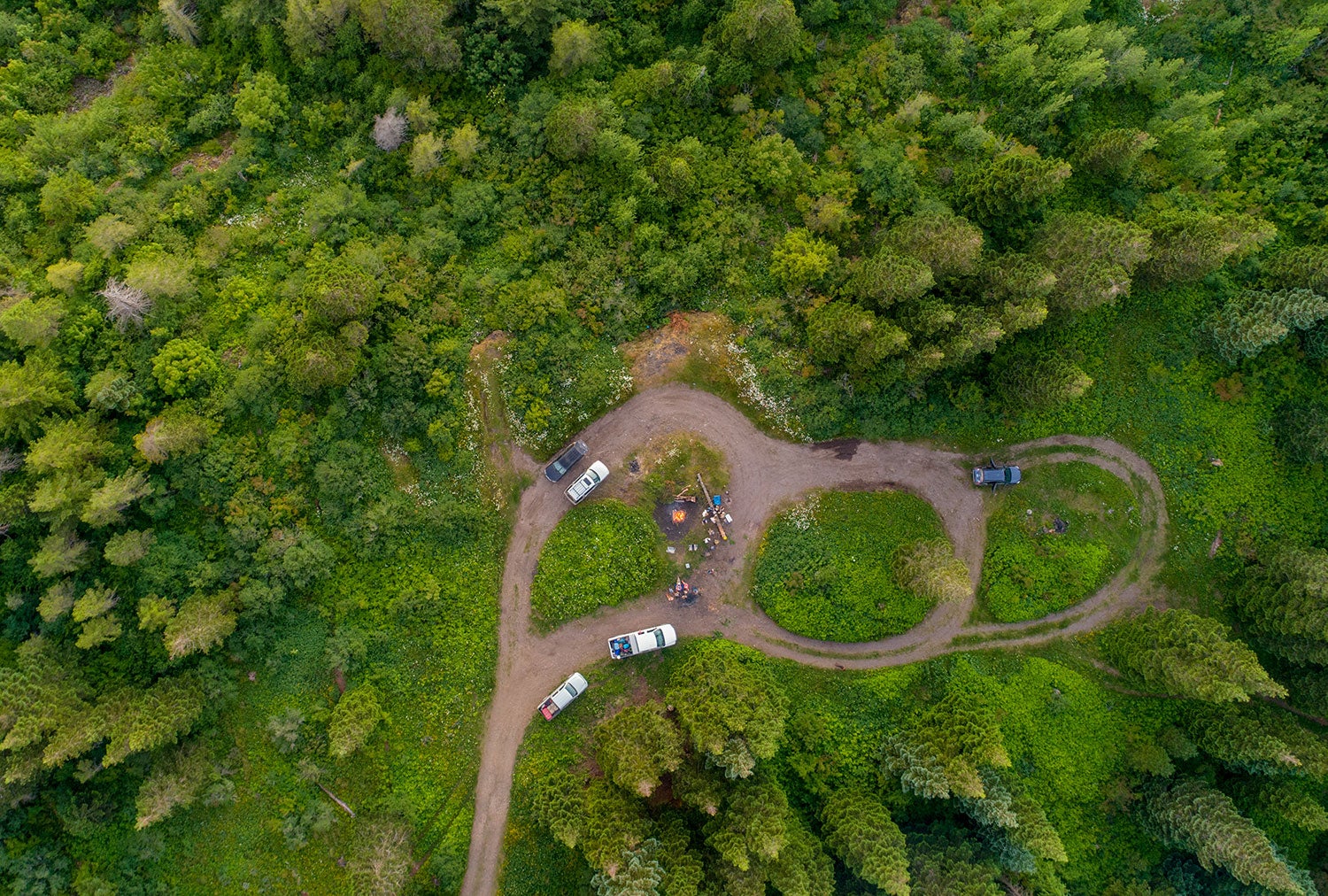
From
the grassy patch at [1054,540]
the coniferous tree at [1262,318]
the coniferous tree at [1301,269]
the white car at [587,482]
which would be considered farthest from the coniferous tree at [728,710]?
the coniferous tree at [1301,269]

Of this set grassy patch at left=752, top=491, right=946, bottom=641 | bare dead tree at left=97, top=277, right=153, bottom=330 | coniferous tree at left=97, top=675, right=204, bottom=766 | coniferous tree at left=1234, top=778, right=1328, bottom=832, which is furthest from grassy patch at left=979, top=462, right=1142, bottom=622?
bare dead tree at left=97, top=277, right=153, bottom=330

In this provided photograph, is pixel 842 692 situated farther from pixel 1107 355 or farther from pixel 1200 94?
pixel 1200 94

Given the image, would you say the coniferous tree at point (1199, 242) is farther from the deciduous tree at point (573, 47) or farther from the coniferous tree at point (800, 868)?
the coniferous tree at point (800, 868)

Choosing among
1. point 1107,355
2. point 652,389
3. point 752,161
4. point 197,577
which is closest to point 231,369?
point 197,577

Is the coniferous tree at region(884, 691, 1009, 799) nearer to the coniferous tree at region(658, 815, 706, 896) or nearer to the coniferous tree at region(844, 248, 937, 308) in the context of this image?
the coniferous tree at region(658, 815, 706, 896)

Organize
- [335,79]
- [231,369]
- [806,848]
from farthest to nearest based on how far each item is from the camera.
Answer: [335,79], [231,369], [806,848]

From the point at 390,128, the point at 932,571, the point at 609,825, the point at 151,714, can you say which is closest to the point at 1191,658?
the point at 932,571
